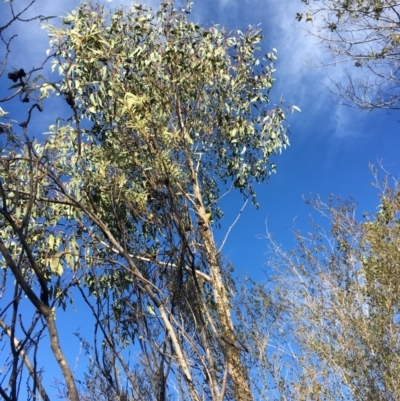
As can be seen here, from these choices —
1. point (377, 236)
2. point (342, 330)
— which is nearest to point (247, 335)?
point (342, 330)

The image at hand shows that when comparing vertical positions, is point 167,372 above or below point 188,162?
below

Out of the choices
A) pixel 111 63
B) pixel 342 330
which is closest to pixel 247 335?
pixel 342 330

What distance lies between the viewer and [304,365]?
17.0 feet

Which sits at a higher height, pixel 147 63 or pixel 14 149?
pixel 147 63

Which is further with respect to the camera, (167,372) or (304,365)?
(304,365)

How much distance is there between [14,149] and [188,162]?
13.0 ft

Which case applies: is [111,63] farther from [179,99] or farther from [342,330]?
[342,330]

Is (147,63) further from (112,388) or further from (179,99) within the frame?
(112,388)

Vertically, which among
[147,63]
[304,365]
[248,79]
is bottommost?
[304,365]

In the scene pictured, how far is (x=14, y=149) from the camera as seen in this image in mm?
1278

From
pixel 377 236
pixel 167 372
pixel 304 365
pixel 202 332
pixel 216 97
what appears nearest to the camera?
pixel 167 372

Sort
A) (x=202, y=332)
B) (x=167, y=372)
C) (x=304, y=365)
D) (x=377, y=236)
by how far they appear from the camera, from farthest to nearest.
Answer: (x=377, y=236) < (x=304, y=365) < (x=202, y=332) < (x=167, y=372)

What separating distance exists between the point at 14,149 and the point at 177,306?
64cm

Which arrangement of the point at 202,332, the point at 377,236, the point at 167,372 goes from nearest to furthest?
the point at 167,372 < the point at 202,332 < the point at 377,236
